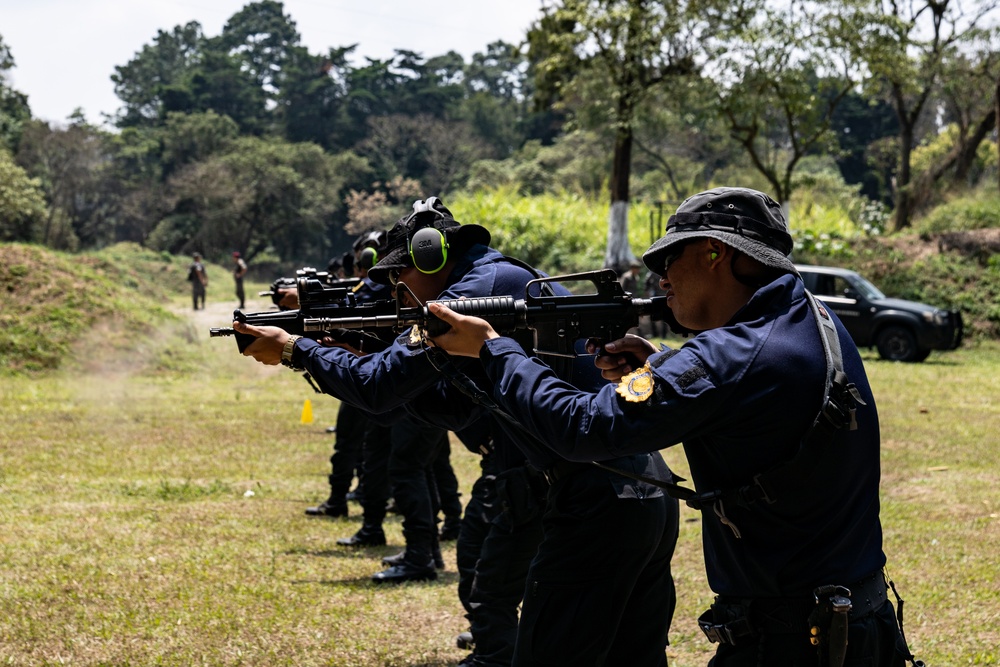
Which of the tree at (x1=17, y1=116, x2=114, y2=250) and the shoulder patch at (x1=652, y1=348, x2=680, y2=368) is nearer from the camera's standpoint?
the shoulder patch at (x1=652, y1=348, x2=680, y2=368)

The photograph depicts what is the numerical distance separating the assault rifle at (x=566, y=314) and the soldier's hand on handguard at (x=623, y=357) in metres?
0.12

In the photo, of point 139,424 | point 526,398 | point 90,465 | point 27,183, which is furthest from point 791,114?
point 27,183

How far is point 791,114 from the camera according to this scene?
95.3 feet

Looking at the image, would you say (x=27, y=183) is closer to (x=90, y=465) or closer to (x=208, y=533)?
(x=90, y=465)

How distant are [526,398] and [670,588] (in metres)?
1.54

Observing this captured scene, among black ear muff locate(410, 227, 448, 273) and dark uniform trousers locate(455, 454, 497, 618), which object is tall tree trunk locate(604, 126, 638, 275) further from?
black ear muff locate(410, 227, 448, 273)

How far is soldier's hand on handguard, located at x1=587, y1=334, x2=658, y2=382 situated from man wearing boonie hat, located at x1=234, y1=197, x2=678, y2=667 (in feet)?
1.31

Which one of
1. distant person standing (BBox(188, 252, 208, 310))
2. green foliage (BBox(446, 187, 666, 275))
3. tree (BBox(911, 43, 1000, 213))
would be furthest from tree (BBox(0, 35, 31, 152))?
tree (BBox(911, 43, 1000, 213))

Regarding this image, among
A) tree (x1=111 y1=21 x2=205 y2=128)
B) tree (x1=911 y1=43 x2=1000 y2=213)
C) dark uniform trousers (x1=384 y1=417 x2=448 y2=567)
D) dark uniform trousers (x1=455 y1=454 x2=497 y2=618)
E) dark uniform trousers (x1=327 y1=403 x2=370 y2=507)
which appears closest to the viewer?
dark uniform trousers (x1=455 y1=454 x2=497 y2=618)

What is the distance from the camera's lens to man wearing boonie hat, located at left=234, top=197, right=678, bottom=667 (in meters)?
3.84

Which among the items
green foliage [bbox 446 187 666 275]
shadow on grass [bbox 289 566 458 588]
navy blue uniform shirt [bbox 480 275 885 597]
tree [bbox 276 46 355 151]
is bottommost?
shadow on grass [bbox 289 566 458 588]

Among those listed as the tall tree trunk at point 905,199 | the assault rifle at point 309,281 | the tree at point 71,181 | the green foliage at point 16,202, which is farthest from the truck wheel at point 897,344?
the tree at point 71,181

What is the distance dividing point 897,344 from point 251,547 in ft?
57.1

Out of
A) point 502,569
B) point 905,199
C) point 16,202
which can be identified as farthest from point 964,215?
point 16,202
